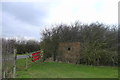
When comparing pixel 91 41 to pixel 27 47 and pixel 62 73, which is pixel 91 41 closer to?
pixel 62 73

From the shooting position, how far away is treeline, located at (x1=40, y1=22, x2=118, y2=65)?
8.80 m

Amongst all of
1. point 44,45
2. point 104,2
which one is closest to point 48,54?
point 44,45

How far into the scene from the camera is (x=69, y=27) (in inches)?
463

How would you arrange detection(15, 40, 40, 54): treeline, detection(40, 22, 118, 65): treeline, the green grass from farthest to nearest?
detection(15, 40, 40, 54): treeline
detection(40, 22, 118, 65): treeline
the green grass

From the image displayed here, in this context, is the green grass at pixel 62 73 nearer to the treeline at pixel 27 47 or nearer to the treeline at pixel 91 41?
the treeline at pixel 91 41

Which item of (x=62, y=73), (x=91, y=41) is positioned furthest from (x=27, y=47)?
(x=62, y=73)

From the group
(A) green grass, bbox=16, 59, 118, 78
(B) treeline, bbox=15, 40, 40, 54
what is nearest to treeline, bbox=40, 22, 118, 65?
(A) green grass, bbox=16, 59, 118, 78

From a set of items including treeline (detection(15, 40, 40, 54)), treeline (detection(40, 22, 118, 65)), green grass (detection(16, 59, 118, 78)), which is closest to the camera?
green grass (detection(16, 59, 118, 78))

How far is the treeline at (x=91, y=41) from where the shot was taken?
8.80 m

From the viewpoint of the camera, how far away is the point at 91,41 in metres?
9.27

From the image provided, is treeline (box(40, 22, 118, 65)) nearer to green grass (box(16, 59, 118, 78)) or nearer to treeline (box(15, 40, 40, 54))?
green grass (box(16, 59, 118, 78))

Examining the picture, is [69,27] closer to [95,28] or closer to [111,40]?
[95,28]

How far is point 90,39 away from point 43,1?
19.2 ft

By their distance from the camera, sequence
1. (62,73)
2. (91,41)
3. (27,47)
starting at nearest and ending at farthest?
(62,73) < (91,41) < (27,47)
